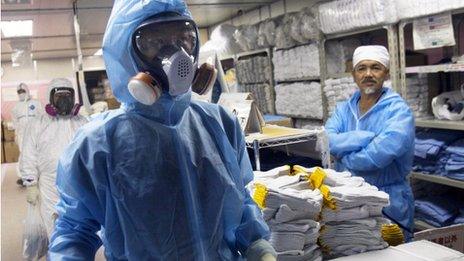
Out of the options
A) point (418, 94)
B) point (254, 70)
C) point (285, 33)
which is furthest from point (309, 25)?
point (254, 70)

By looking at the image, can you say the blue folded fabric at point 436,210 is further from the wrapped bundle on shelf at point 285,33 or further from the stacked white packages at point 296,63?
the wrapped bundle on shelf at point 285,33

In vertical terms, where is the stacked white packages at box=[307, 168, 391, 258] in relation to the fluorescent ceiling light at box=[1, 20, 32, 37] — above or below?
below

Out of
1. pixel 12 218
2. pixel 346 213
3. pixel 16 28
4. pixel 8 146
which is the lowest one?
pixel 12 218

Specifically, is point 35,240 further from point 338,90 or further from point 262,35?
point 262,35

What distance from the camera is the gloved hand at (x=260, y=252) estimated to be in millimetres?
1243

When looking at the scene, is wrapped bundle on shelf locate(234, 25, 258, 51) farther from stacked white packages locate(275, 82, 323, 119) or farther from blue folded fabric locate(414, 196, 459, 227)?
blue folded fabric locate(414, 196, 459, 227)

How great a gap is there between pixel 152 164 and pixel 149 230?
0.17m

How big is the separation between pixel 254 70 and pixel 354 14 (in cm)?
216

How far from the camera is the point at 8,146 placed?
9977 mm

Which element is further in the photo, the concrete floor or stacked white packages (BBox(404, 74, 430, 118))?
the concrete floor

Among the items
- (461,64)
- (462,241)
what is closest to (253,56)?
(461,64)

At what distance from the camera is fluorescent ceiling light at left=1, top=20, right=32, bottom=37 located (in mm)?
5675

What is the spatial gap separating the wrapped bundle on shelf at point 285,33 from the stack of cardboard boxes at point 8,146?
301 inches

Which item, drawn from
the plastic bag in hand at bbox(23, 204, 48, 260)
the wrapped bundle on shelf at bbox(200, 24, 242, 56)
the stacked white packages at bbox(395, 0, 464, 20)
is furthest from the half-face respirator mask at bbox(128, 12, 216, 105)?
the wrapped bundle on shelf at bbox(200, 24, 242, 56)
